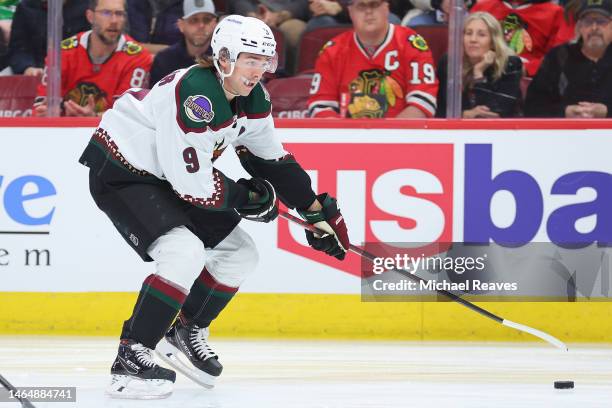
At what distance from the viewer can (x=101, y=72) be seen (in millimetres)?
5824

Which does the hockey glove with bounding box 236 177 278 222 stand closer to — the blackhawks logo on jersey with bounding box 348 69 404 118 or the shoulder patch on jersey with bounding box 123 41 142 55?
the blackhawks logo on jersey with bounding box 348 69 404 118

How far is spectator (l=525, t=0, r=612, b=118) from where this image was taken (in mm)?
5566

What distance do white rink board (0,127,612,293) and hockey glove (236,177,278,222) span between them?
1428 mm

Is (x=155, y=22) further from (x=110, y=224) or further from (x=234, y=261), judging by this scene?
(x=234, y=261)

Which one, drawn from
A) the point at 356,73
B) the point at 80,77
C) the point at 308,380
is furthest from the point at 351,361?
the point at 80,77

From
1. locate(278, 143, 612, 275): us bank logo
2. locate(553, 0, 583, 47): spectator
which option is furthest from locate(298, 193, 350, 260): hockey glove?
locate(553, 0, 583, 47): spectator

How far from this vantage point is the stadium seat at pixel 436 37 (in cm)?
570

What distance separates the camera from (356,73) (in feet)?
19.0

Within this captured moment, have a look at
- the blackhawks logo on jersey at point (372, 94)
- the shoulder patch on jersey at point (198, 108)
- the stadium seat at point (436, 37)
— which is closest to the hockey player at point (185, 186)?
the shoulder patch on jersey at point (198, 108)

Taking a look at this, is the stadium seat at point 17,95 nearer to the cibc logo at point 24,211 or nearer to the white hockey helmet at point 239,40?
the cibc logo at point 24,211

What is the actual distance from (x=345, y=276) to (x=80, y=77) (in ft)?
4.95

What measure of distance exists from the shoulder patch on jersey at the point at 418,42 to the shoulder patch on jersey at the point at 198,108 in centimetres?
197

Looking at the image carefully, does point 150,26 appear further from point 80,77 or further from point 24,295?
point 24,295

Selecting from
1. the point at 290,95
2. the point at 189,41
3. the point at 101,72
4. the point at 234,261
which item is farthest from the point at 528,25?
the point at 234,261
